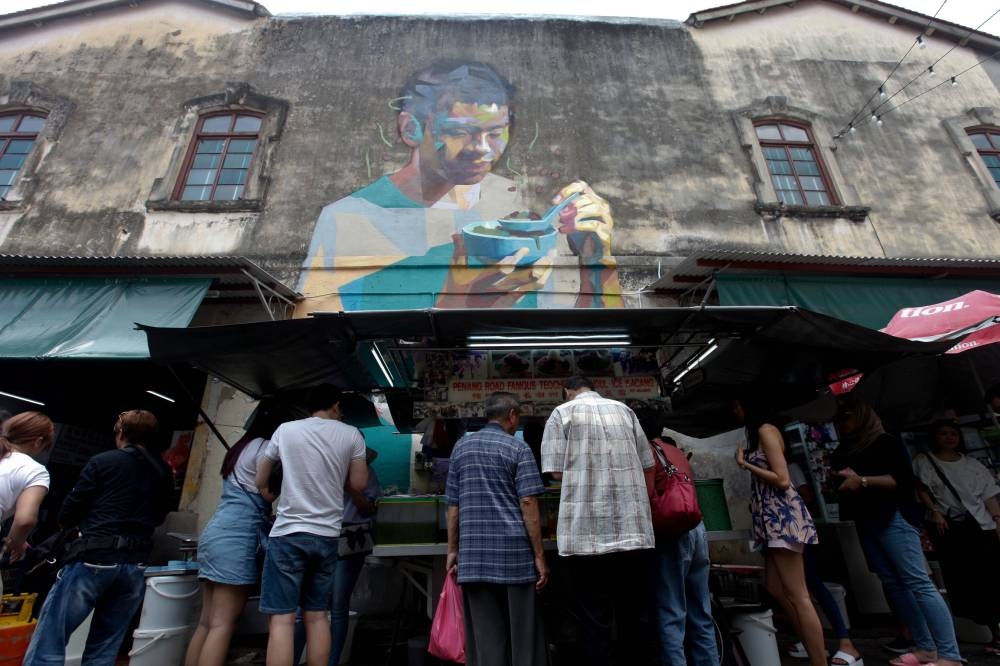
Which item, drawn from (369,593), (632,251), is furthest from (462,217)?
(369,593)

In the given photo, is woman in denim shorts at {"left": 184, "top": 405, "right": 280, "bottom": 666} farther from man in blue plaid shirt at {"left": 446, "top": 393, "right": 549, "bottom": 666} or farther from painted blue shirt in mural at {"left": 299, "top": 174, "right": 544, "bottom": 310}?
painted blue shirt in mural at {"left": 299, "top": 174, "right": 544, "bottom": 310}

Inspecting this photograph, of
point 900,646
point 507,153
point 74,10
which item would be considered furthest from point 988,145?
point 74,10

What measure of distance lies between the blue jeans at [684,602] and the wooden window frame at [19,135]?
11.1 m

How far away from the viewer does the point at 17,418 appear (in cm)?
318

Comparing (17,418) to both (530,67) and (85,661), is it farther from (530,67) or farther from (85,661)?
(530,67)

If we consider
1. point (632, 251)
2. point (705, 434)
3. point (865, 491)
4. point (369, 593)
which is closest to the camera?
point (865, 491)

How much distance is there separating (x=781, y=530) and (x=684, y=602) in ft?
3.45

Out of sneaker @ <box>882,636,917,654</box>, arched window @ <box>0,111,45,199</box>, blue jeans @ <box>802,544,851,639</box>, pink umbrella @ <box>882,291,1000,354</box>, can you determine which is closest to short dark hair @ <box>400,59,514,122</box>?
arched window @ <box>0,111,45,199</box>

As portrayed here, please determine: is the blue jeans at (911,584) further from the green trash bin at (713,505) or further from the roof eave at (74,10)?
the roof eave at (74,10)

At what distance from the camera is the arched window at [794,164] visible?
925 centimetres

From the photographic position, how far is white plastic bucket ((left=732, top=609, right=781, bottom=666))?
13.0 feet

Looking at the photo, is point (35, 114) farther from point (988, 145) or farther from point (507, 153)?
point (988, 145)

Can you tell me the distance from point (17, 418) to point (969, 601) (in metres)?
7.74

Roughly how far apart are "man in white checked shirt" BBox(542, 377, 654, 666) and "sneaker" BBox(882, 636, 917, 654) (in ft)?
8.90
